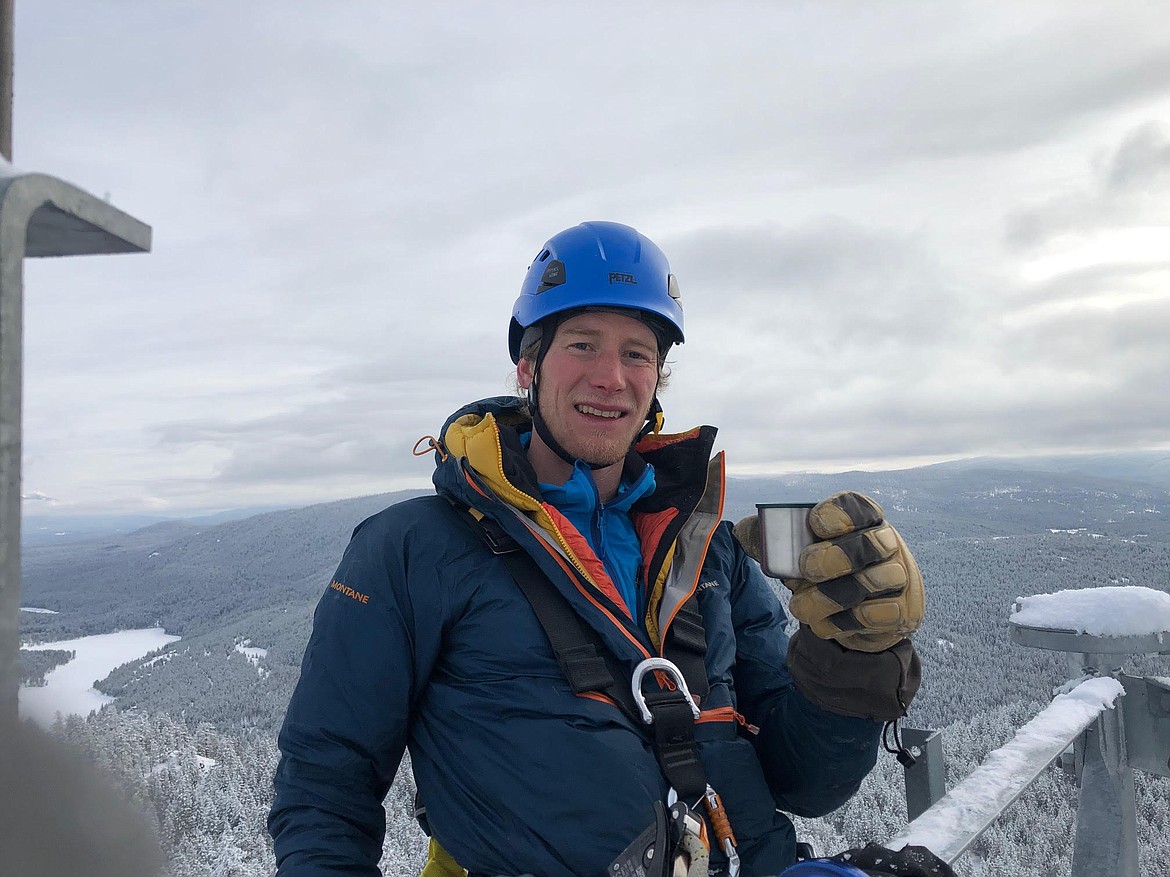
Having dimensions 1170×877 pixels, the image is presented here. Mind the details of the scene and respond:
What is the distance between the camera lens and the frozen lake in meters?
0.58

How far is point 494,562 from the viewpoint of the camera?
2.71 meters

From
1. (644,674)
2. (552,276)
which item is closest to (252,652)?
(552,276)

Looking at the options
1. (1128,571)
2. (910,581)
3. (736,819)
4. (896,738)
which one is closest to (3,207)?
(910,581)

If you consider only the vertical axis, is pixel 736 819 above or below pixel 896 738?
below

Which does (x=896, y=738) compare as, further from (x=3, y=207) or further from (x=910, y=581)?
(x=3, y=207)

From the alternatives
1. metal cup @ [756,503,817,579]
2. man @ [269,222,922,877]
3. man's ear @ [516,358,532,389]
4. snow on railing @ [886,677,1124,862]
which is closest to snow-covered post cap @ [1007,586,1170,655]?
snow on railing @ [886,677,1124,862]

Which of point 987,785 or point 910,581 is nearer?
point 910,581

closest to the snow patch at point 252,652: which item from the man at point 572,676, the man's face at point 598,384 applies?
the man's face at point 598,384

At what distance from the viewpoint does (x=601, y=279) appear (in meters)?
3.52

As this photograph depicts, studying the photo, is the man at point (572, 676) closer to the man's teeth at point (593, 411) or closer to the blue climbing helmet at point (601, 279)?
the man's teeth at point (593, 411)

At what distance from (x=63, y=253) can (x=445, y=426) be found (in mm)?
2500

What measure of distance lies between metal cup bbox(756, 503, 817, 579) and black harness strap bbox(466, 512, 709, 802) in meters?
0.59

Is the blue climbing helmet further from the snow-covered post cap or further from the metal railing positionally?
the snow-covered post cap

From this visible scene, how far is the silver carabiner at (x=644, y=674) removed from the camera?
2.53m
